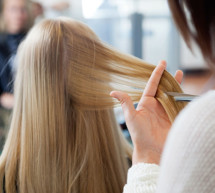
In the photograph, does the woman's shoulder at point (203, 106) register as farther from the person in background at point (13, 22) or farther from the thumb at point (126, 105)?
the person in background at point (13, 22)

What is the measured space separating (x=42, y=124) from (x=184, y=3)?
647 millimetres

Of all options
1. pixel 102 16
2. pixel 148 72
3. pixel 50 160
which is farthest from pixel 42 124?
pixel 102 16

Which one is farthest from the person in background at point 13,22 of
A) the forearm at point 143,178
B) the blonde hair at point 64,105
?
the forearm at point 143,178

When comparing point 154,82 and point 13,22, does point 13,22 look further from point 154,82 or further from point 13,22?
point 154,82

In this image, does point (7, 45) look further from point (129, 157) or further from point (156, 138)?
point (156, 138)

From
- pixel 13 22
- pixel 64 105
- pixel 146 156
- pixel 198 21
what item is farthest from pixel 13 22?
pixel 198 21

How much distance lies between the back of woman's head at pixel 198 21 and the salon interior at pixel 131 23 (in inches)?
77.4

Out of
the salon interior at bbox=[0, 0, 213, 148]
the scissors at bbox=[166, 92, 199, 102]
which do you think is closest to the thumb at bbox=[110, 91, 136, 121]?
the scissors at bbox=[166, 92, 199, 102]

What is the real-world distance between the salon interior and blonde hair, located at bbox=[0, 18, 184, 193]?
1.51 meters

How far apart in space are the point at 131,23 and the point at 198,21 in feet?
7.93

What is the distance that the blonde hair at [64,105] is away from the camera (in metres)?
1.03

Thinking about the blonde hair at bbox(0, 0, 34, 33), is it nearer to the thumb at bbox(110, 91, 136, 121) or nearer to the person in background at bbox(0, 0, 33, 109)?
the person in background at bbox(0, 0, 33, 109)

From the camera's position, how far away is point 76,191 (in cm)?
104

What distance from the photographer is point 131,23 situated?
2855 millimetres
